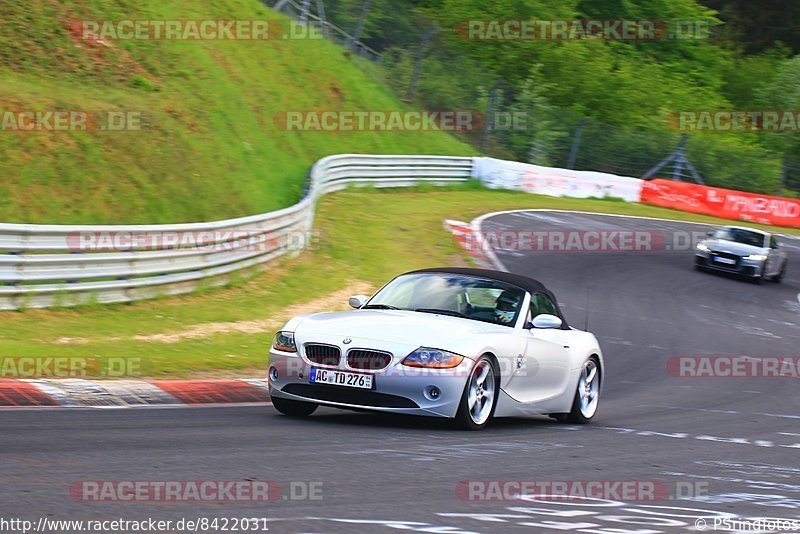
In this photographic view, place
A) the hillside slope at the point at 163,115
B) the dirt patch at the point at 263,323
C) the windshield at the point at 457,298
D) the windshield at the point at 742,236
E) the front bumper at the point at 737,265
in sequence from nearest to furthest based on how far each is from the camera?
the windshield at the point at 457,298
the dirt patch at the point at 263,323
the hillside slope at the point at 163,115
the front bumper at the point at 737,265
the windshield at the point at 742,236

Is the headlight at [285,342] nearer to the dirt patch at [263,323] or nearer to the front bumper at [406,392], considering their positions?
the front bumper at [406,392]

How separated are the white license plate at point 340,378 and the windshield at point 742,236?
2057 cm

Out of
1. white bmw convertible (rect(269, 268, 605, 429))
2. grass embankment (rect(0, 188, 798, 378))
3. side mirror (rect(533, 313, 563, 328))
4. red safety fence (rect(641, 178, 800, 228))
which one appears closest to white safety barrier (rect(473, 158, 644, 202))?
red safety fence (rect(641, 178, 800, 228))

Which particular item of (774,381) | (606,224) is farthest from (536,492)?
(606,224)

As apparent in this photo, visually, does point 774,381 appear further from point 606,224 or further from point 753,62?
point 753,62

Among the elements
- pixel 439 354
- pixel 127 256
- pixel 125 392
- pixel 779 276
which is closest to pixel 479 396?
pixel 439 354

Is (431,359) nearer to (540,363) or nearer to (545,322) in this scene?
(545,322)

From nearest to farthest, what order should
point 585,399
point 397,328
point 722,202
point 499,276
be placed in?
point 397,328, point 499,276, point 585,399, point 722,202

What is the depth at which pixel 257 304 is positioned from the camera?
684 inches

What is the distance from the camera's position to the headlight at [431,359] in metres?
8.48

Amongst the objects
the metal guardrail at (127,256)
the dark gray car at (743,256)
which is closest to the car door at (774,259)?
the dark gray car at (743,256)

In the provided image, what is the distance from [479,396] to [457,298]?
1.11 meters

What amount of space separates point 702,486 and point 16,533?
4.18 m

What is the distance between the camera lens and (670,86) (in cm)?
6175
